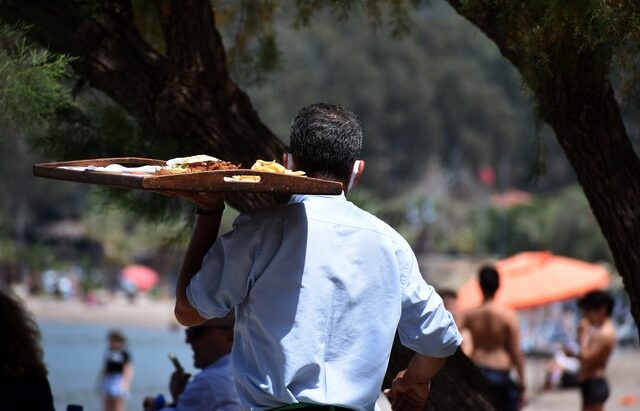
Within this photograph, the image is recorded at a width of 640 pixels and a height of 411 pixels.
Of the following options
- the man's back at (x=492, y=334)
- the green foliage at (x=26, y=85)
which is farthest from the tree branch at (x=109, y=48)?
the man's back at (x=492, y=334)

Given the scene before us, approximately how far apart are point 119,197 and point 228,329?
930 millimetres

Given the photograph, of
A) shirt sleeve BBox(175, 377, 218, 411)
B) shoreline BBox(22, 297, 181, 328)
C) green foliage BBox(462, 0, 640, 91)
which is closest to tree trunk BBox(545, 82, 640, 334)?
green foliage BBox(462, 0, 640, 91)

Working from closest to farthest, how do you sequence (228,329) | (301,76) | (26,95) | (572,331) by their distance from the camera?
(26,95)
(228,329)
(572,331)
(301,76)

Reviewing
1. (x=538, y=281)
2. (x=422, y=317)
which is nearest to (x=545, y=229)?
(x=538, y=281)

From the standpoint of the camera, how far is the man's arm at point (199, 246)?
3.00 meters

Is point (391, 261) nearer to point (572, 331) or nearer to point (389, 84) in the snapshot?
point (572, 331)

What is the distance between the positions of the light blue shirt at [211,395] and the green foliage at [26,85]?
1152 mm

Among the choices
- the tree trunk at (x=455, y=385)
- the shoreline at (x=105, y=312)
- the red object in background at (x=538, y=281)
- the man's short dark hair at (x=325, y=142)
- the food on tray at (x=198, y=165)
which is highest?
the man's short dark hair at (x=325, y=142)

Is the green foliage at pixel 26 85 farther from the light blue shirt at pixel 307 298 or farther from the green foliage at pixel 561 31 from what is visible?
the green foliage at pixel 561 31

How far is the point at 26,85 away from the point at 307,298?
4.23 ft

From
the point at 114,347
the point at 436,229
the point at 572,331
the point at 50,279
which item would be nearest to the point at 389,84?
the point at 436,229

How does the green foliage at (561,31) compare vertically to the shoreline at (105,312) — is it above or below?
above

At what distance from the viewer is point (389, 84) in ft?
320

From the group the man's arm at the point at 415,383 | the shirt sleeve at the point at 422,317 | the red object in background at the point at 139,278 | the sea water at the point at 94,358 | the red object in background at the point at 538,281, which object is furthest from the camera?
the red object in background at the point at 139,278
